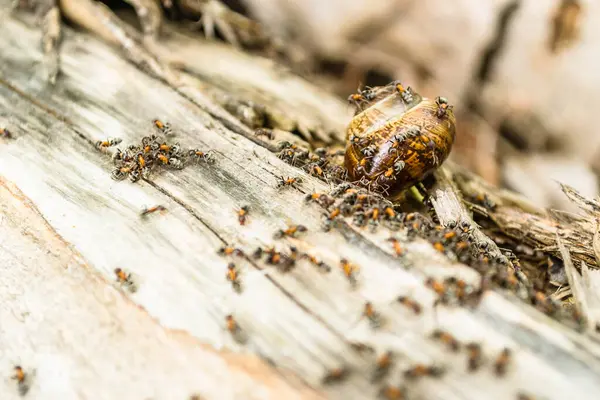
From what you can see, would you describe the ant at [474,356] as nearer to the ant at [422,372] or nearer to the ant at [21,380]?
the ant at [422,372]

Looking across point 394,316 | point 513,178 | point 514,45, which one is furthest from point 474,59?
point 394,316

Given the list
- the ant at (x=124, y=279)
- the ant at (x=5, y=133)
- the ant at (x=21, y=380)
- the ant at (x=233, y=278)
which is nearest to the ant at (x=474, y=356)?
the ant at (x=233, y=278)

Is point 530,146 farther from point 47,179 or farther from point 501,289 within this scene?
point 47,179

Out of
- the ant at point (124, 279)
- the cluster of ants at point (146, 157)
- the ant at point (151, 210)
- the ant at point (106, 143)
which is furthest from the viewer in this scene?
the ant at point (106, 143)

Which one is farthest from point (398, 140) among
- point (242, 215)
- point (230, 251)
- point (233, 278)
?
point (233, 278)

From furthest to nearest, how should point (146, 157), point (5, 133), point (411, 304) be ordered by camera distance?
point (5, 133) → point (146, 157) → point (411, 304)

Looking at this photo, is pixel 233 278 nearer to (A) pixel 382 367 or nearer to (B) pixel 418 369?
(A) pixel 382 367

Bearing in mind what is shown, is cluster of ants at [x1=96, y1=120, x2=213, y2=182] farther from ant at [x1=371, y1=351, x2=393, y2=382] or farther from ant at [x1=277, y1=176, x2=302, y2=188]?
ant at [x1=371, y1=351, x2=393, y2=382]
